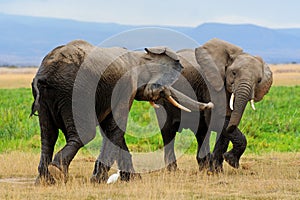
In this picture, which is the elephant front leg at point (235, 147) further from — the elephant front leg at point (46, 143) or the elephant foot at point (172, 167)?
the elephant front leg at point (46, 143)

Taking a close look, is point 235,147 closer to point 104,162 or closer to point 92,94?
point 104,162

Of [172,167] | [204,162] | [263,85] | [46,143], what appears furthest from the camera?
[172,167]

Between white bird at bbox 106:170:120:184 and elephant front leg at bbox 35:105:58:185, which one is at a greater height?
elephant front leg at bbox 35:105:58:185

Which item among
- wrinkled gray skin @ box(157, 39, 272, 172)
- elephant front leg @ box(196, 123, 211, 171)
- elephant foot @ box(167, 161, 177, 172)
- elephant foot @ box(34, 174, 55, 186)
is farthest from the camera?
elephant foot @ box(167, 161, 177, 172)

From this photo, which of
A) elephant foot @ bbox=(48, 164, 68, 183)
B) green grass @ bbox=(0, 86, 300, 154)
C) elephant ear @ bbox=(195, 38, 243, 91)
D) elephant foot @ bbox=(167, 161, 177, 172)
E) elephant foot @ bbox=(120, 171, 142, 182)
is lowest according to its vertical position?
green grass @ bbox=(0, 86, 300, 154)

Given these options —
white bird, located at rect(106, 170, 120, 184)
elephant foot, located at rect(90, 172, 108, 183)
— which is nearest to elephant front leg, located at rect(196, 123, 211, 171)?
white bird, located at rect(106, 170, 120, 184)

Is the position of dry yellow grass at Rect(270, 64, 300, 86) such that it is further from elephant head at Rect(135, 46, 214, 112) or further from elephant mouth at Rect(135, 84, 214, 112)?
elephant head at Rect(135, 46, 214, 112)

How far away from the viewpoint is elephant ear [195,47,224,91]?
13416mm

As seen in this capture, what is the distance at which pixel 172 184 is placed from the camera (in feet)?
37.8

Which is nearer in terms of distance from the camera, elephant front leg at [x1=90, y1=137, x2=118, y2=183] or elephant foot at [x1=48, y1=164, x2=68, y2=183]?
elephant foot at [x1=48, y1=164, x2=68, y2=183]

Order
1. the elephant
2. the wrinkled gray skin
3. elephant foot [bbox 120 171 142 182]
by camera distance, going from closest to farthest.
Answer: the elephant → elephant foot [bbox 120 171 142 182] → the wrinkled gray skin

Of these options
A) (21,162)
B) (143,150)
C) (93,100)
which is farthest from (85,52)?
(143,150)

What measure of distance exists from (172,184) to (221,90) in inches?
Result: 100

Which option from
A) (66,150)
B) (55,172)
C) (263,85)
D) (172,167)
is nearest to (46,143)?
(66,150)
